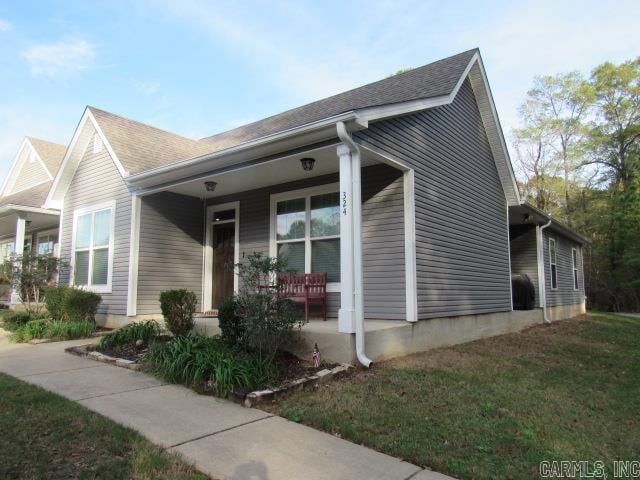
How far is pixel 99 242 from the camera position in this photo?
994 cm

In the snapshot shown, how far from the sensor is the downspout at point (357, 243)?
5570 millimetres

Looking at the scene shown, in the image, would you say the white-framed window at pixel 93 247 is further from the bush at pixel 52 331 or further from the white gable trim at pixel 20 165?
the white gable trim at pixel 20 165

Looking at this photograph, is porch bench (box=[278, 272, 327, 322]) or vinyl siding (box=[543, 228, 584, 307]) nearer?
porch bench (box=[278, 272, 327, 322])

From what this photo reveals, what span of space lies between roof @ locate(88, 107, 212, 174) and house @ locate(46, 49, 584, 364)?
0.15 feet

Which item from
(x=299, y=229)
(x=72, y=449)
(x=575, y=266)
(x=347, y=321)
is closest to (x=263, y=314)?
(x=347, y=321)

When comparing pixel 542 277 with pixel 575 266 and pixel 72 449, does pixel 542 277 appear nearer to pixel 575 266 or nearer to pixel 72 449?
pixel 575 266

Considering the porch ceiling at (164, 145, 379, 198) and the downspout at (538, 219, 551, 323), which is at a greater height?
the porch ceiling at (164, 145, 379, 198)

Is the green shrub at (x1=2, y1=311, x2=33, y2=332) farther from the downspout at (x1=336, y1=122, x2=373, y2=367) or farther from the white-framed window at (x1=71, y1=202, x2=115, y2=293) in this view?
the downspout at (x1=336, y1=122, x2=373, y2=367)

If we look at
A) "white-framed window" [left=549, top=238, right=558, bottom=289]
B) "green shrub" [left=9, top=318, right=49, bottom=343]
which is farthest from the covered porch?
"white-framed window" [left=549, top=238, right=558, bottom=289]

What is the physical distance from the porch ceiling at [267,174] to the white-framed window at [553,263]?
375 inches

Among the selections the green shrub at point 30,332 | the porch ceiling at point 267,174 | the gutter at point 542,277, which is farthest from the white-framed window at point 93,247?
the gutter at point 542,277

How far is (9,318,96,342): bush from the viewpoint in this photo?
8107 millimetres

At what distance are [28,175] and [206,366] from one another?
15510 mm

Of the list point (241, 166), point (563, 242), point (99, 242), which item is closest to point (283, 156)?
point (241, 166)
